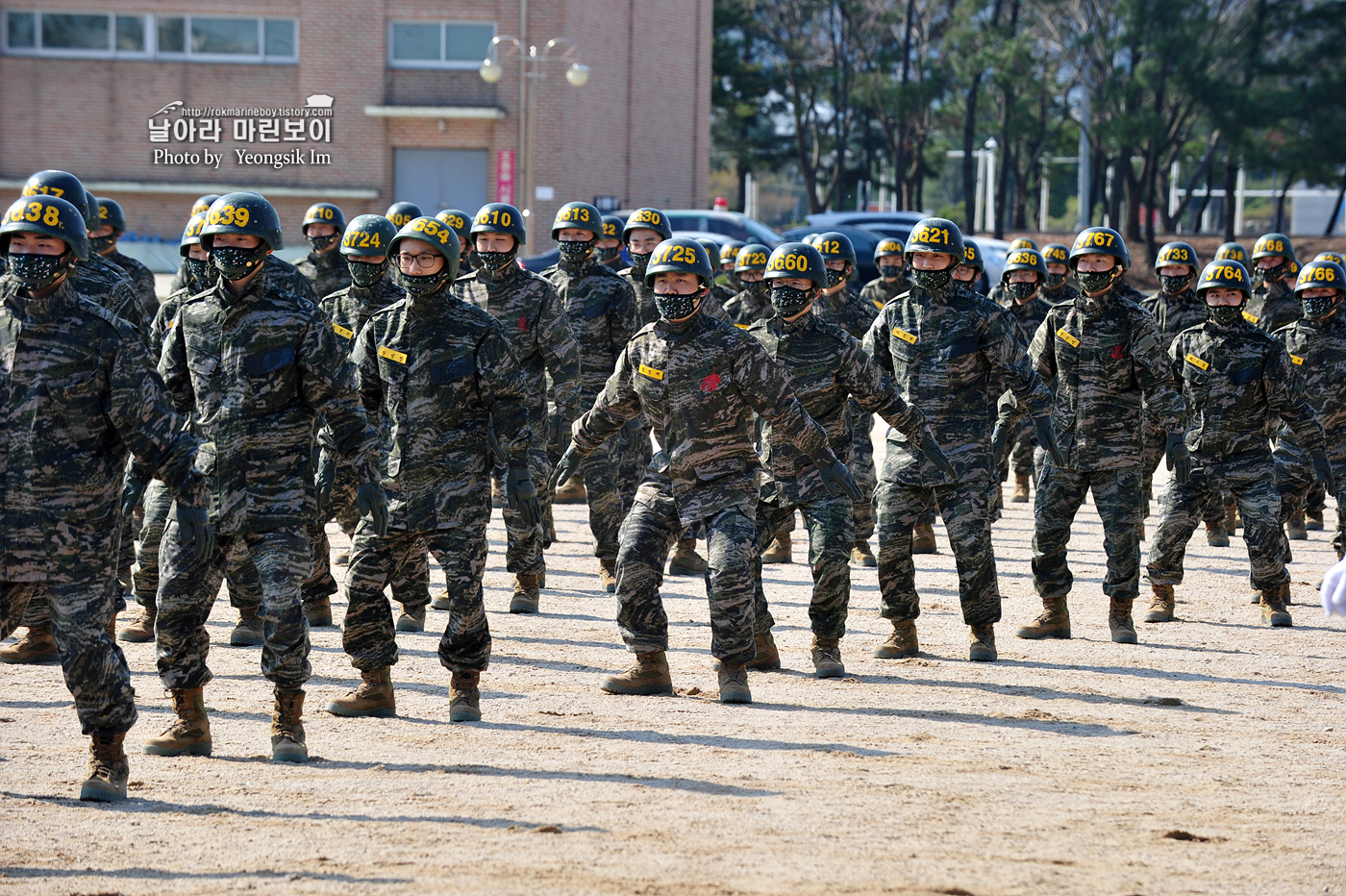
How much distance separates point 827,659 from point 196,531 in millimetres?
3972

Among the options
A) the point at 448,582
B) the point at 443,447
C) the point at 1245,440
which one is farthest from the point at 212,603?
the point at 1245,440

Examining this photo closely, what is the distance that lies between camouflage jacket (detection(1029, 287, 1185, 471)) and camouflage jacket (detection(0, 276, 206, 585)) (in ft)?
19.2

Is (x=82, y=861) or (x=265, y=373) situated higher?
(x=265, y=373)

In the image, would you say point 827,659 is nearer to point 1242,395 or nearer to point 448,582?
point 448,582

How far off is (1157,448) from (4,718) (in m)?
8.29

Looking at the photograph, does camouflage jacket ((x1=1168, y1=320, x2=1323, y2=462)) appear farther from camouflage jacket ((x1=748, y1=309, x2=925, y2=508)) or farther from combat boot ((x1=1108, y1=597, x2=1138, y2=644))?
camouflage jacket ((x1=748, y1=309, x2=925, y2=508))

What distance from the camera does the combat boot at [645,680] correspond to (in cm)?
877

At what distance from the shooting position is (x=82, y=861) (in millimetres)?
5926

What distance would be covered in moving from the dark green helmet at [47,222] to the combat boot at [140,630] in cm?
365

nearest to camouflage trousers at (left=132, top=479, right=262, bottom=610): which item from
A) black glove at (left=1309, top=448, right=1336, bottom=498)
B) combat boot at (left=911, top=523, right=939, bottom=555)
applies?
combat boot at (left=911, top=523, right=939, bottom=555)

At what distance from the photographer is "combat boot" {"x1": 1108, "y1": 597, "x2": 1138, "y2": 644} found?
34.7 feet

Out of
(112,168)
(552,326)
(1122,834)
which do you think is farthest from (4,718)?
(112,168)

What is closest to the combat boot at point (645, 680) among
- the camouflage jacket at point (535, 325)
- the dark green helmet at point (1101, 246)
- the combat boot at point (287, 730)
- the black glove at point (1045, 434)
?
→ the combat boot at point (287, 730)

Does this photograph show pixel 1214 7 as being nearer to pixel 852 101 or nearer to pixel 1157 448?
pixel 852 101
